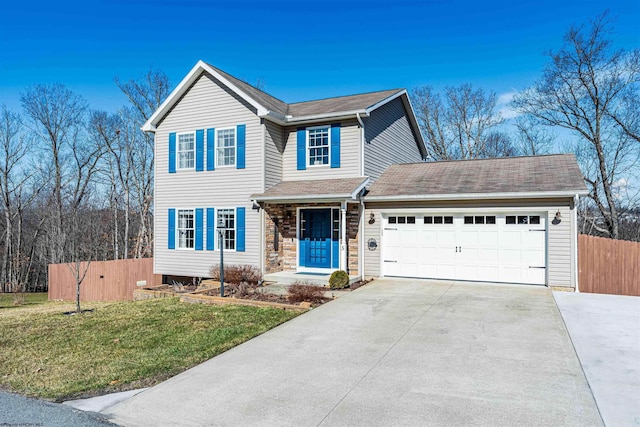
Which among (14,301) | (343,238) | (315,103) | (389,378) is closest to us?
(389,378)

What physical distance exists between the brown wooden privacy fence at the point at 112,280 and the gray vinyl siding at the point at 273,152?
6.44 meters

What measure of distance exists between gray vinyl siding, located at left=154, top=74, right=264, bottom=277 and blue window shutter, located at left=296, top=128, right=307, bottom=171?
1398 millimetres

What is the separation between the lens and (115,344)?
7215mm

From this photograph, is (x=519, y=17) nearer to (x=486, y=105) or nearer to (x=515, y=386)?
(x=486, y=105)

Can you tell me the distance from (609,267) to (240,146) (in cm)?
1154

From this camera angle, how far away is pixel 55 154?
28.2 metres

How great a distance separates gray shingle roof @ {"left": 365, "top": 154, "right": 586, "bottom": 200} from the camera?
37.5ft

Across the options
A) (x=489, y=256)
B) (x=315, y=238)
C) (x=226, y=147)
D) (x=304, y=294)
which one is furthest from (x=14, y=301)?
(x=489, y=256)

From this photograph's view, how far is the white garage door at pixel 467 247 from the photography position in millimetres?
11492

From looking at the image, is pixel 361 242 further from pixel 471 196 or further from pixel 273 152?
pixel 273 152

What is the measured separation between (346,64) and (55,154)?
2074 cm

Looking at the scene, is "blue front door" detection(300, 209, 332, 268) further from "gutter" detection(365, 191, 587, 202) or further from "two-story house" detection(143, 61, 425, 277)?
"gutter" detection(365, 191, 587, 202)

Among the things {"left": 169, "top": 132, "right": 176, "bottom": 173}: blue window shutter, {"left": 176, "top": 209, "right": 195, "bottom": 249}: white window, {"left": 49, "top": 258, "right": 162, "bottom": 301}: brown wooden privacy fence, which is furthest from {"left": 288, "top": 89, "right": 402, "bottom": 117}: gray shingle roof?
{"left": 49, "top": 258, "right": 162, "bottom": 301}: brown wooden privacy fence

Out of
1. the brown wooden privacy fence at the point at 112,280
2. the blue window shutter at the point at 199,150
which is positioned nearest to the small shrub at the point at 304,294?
the blue window shutter at the point at 199,150
